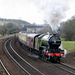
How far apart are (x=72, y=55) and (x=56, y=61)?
3800 mm

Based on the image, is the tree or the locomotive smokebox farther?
the tree

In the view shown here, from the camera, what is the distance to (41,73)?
10.9 m

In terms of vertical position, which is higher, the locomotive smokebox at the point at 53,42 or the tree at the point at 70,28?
the tree at the point at 70,28

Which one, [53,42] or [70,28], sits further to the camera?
[70,28]

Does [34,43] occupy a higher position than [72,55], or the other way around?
[34,43]

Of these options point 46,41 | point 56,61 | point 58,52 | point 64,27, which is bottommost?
point 56,61

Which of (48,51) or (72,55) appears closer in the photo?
(48,51)

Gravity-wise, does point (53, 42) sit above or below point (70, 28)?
below

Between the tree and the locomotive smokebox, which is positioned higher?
the tree

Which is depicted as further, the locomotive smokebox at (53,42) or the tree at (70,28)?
the tree at (70,28)

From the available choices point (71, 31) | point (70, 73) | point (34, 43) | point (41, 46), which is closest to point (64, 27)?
point (71, 31)

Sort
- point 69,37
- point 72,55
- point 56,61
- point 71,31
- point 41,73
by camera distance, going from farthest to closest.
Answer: point 69,37
point 71,31
point 72,55
point 56,61
point 41,73

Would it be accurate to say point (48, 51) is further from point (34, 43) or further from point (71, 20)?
point (71, 20)

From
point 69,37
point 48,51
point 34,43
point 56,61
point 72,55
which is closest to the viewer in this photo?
point 48,51
